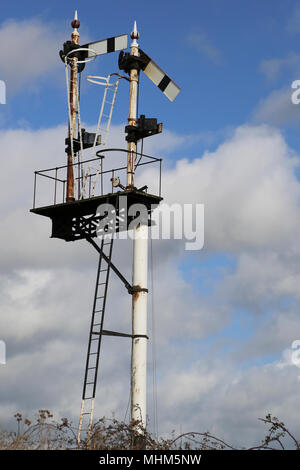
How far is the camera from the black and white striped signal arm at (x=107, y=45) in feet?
83.9

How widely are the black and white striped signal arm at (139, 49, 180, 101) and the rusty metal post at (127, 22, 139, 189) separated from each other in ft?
1.04

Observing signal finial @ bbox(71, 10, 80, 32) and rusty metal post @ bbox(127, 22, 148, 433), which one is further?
signal finial @ bbox(71, 10, 80, 32)

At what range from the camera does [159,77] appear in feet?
83.6

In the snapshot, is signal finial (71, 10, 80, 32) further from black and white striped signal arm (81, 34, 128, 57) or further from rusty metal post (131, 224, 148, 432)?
rusty metal post (131, 224, 148, 432)

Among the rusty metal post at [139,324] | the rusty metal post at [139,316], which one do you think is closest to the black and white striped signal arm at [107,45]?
the rusty metal post at [139,316]

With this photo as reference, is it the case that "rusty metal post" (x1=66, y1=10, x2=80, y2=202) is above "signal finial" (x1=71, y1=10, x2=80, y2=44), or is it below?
below

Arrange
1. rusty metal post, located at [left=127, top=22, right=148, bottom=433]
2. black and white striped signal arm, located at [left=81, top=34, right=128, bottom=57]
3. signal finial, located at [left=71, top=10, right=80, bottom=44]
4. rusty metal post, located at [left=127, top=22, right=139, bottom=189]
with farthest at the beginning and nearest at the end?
signal finial, located at [left=71, top=10, right=80, bottom=44] → black and white striped signal arm, located at [left=81, top=34, right=128, bottom=57] → rusty metal post, located at [left=127, top=22, right=139, bottom=189] → rusty metal post, located at [left=127, top=22, right=148, bottom=433]

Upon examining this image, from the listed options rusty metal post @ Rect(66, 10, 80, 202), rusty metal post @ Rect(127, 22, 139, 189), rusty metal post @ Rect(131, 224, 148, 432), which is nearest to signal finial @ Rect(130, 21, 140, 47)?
rusty metal post @ Rect(127, 22, 139, 189)

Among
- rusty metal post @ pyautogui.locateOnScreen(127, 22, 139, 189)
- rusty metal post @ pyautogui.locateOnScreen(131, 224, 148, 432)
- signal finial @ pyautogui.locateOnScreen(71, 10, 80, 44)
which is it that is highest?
signal finial @ pyautogui.locateOnScreen(71, 10, 80, 44)

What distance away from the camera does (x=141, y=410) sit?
2219cm

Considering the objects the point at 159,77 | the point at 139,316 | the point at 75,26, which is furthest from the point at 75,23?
the point at 139,316

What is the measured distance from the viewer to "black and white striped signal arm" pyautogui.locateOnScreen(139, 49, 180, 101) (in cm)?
2530
